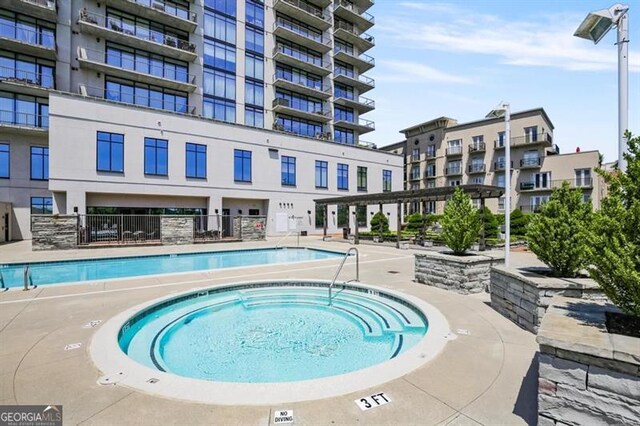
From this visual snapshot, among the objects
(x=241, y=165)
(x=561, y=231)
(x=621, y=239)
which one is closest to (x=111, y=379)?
(x=621, y=239)

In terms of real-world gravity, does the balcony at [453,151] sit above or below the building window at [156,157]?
above

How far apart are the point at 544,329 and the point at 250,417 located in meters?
2.78

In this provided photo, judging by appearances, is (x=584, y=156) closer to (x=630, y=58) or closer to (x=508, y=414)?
(x=630, y=58)

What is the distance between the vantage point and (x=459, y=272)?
7629 millimetres

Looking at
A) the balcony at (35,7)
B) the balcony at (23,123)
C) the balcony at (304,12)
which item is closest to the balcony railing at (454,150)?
the balcony at (304,12)

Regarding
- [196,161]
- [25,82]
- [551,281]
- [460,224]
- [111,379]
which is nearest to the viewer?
[111,379]

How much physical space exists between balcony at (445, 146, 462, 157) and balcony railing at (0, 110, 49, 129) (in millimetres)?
42109

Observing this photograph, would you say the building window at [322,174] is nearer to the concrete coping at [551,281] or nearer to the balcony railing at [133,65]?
the balcony railing at [133,65]

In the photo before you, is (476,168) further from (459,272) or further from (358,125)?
(459,272)

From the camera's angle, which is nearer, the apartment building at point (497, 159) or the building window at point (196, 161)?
the building window at point (196, 161)

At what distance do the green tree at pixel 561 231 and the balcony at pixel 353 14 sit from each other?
117 feet

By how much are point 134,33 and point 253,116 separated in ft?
35.1

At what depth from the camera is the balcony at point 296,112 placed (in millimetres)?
30250

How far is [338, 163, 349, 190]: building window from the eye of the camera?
106ft
